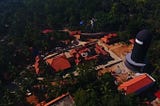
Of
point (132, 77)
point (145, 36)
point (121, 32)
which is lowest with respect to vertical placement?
point (132, 77)

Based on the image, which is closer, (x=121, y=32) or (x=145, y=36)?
(x=145, y=36)

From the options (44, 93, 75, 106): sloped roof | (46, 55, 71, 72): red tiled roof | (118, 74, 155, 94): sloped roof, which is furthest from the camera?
(46, 55, 71, 72): red tiled roof

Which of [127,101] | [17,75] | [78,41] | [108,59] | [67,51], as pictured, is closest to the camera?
[127,101]

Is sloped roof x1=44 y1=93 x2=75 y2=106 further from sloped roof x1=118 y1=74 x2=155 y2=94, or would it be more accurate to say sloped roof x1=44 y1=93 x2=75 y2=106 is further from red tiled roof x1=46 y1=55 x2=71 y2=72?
red tiled roof x1=46 y1=55 x2=71 y2=72

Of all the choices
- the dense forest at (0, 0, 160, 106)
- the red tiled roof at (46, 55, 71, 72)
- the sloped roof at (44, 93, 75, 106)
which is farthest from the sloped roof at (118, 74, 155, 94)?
the red tiled roof at (46, 55, 71, 72)

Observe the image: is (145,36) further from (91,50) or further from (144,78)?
(91,50)

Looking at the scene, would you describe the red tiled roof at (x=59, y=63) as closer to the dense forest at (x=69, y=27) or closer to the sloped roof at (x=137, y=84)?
the dense forest at (x=69, y=27)

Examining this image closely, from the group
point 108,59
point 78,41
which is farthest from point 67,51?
point 108,59

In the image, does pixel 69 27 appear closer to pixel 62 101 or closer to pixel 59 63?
pixel 59 63
